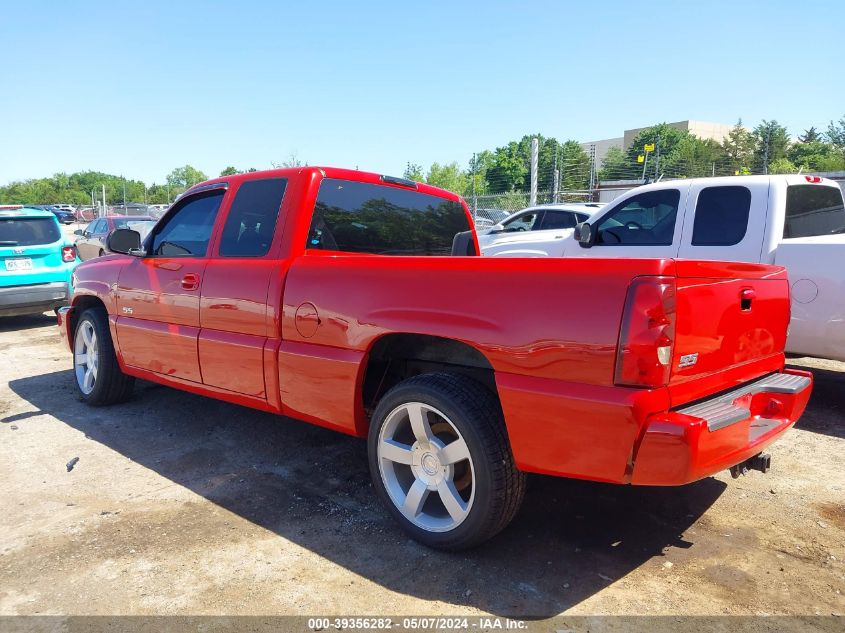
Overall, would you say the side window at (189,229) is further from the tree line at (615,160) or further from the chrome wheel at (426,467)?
the tree line at (615,160)

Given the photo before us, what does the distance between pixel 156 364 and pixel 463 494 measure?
106 inches

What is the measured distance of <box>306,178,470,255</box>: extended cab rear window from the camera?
3.66 meters

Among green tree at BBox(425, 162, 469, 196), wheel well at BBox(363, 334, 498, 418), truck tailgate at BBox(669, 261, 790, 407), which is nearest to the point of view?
truck tailgate at BBox(669, 261, 790, 407)

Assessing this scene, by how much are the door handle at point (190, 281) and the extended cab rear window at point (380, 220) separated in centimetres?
95

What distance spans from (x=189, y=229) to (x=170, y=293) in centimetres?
52

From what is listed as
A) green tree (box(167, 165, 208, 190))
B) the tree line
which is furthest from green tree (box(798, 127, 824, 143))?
green tree (box(167, 165, 208, 190))

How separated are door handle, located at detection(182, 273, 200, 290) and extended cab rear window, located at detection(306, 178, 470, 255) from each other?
95 cm

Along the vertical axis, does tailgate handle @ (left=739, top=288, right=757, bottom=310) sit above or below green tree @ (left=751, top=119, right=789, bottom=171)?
below

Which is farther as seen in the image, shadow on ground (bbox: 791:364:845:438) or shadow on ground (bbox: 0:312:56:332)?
shadow on ground (bbox: 0:312:56:332)

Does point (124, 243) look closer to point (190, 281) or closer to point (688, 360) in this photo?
point (190, 281)

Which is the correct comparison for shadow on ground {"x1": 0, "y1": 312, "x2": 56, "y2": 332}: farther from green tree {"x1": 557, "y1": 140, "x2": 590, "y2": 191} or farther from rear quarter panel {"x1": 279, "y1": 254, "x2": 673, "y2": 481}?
green tree {"x1": 557, "y1": 140, "x2": 590, "y2": 191}

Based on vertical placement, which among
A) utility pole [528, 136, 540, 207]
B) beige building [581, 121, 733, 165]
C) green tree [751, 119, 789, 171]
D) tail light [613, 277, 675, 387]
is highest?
beige building [581, 121, 733, 165]

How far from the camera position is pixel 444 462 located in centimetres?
277

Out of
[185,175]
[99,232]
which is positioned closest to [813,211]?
[99,232]
